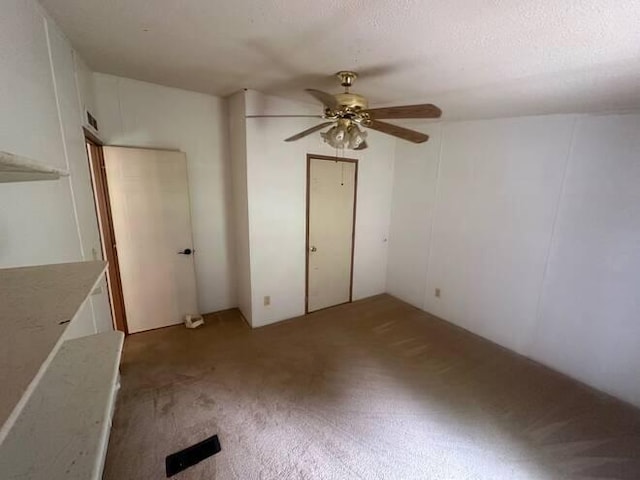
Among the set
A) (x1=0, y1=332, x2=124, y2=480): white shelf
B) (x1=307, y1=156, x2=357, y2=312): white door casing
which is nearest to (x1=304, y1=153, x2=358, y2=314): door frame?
(x1=307, y1=156, x2=357, y2=312): white door casing

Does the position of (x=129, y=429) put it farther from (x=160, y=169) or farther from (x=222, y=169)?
(x=222, y=169)

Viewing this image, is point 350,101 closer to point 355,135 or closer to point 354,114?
point 354,114

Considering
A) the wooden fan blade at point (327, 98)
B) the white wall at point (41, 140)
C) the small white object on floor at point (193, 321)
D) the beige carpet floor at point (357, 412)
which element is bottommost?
the beige carpet floor at point (357, 412)

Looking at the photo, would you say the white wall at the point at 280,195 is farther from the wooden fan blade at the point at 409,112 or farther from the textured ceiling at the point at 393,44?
the wooden fan blade at the point at 409,112

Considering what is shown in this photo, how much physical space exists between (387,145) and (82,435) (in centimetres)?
389

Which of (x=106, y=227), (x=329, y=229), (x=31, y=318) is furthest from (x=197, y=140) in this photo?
(x=31, y=318)

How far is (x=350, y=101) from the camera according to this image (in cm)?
170

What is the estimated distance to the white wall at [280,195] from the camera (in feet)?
9.16

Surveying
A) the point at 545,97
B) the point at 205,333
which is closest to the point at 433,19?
the point at 545,97

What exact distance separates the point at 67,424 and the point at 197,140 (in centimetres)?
284

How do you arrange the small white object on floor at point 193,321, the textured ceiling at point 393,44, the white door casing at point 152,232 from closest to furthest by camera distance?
the textured ceiling at point 393,44 → the white door casing at point 152,232 → the small white object on floor at point 193,321

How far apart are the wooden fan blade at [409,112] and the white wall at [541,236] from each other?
1.69m

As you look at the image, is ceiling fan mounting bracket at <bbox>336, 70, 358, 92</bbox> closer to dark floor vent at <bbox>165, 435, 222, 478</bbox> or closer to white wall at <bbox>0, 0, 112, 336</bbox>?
white wall at <bbox>0, 0, 112, 336</bbox>

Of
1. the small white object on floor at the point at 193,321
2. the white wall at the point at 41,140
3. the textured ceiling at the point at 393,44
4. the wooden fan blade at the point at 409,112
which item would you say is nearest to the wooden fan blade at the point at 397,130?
the wooden fan blade at the point at 409,112
